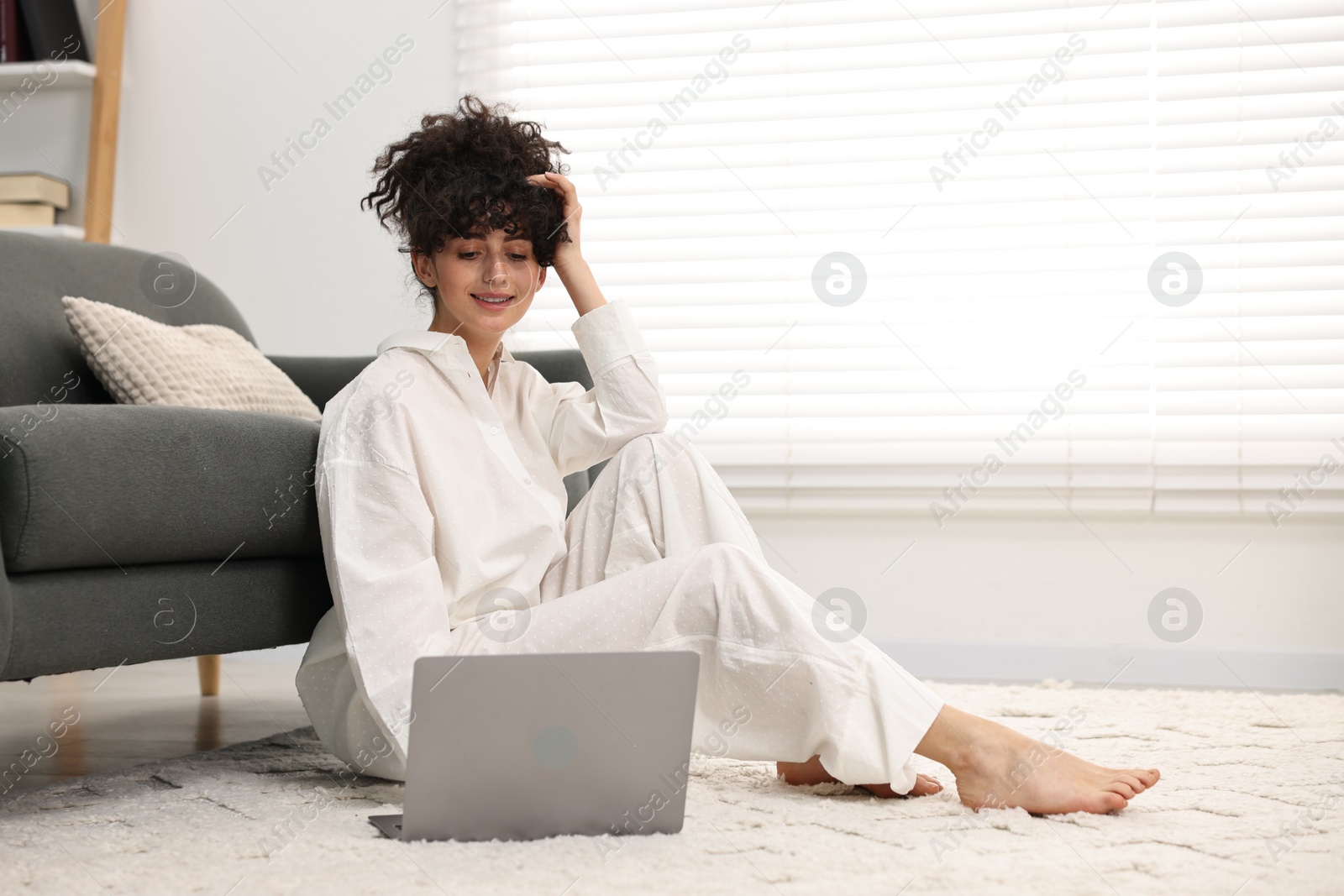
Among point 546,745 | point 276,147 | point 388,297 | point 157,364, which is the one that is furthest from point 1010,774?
point 276,147

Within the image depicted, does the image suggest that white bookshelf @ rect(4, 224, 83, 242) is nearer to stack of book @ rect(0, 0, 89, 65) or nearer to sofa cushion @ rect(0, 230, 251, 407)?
stack of book @ rect(0, 0, 89, 65)

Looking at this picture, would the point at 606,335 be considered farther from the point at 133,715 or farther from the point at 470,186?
the point at 133,715

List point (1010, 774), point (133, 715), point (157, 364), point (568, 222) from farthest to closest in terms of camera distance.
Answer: point (133, 715)
point (157, 364)
point (568, 222)
point (1010, 774)

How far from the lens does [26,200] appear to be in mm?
2574

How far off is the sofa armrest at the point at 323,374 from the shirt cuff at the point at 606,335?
2.30 feet

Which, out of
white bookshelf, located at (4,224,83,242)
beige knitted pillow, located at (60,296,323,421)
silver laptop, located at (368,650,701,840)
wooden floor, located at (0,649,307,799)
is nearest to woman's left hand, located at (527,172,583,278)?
beige knitted pillow, located at (60,296,323,421)

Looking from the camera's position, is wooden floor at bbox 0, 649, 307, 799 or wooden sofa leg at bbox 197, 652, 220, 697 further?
wooden sofa leg at bbox 197, 652, 220, 697

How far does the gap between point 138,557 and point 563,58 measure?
67.8 inches

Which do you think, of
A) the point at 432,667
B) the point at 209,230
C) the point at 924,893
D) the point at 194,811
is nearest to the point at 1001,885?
the point at 924,893

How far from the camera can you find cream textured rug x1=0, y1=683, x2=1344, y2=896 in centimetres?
91

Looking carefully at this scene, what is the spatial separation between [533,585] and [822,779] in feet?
1.29

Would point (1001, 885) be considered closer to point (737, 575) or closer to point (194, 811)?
point (737, 575)

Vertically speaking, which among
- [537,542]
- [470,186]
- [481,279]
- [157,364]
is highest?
[470,186]

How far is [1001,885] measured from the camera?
0.91 metres
